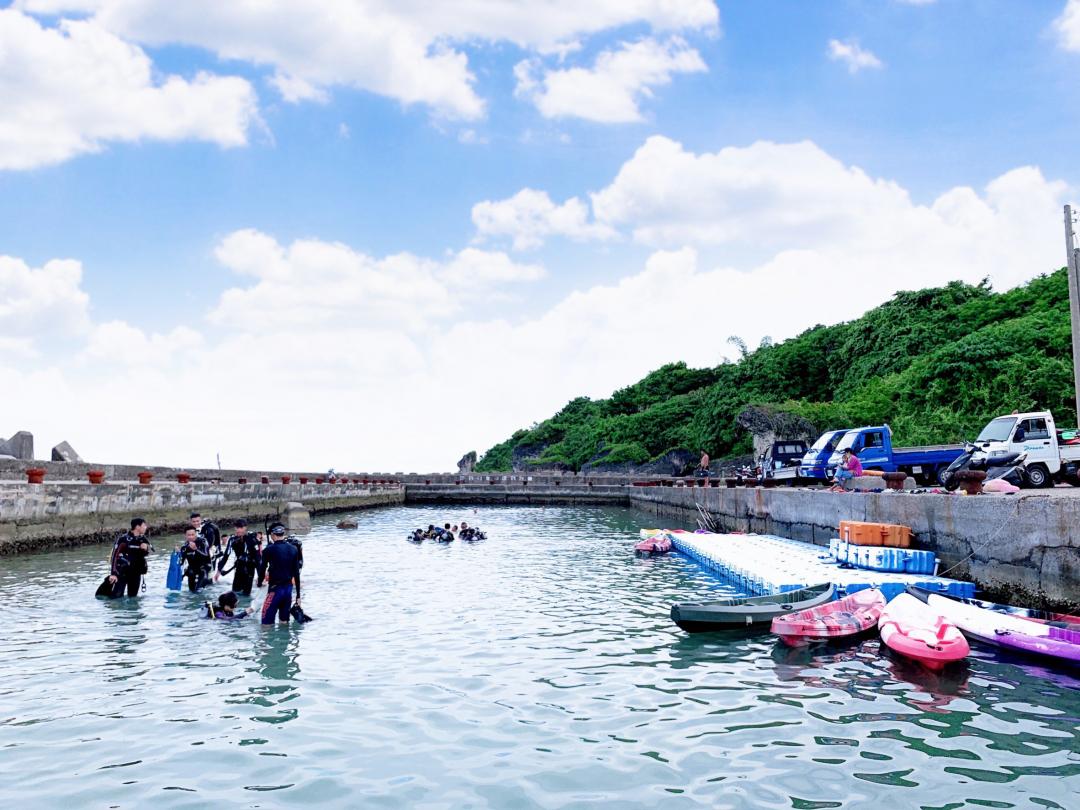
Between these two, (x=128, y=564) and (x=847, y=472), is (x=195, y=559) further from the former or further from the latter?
(x=847, y=472)

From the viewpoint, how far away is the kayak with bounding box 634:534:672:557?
916 inches

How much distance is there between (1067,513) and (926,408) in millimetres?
30727

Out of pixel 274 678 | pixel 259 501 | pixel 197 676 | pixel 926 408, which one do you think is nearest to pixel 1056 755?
pixel 274 678

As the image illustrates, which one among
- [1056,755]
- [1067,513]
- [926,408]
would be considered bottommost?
[1056,755]

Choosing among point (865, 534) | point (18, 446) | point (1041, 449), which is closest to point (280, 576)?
point (865, 534)

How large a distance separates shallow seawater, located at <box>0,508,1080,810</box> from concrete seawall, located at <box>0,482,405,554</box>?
6.09m

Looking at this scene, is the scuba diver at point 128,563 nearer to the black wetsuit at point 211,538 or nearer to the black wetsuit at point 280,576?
the black wetsuit at point 211,538

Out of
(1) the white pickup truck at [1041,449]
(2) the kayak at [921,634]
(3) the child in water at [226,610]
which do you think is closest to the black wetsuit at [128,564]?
(3) the child in water at [226,610]

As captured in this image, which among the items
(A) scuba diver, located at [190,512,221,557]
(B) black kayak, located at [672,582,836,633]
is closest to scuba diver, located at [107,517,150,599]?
(A) scuba diver, located at [190,512,221,557]

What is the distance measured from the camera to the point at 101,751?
7020mm

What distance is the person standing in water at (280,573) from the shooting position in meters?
11.7

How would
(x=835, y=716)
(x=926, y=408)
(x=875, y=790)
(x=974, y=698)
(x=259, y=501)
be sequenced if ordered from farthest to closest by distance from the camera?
(x=926, y=408) → (x=259, y=501) → (x=974, y=698) → (x=835, y=716) → (x=875, y=790)

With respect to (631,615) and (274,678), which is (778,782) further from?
(631,615)

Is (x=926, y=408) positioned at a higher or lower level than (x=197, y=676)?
higher
